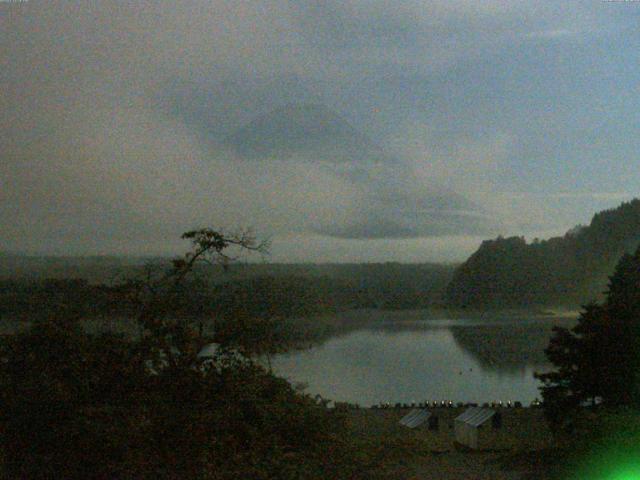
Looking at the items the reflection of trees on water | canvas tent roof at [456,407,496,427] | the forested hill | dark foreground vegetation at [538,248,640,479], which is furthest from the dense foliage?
the forested hill

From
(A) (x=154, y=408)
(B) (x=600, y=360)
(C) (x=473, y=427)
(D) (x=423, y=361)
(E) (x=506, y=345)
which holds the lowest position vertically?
(C) (x=473, y=427)

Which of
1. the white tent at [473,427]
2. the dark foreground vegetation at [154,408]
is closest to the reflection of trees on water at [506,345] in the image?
the white tent at [473,427]

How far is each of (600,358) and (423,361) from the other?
36.2ft

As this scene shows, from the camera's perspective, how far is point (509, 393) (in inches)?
918

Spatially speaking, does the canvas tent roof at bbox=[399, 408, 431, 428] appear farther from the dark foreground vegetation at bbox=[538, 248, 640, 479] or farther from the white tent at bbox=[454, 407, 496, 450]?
the dark foreground vegetation at bbox=[538, 248, 640, 479]


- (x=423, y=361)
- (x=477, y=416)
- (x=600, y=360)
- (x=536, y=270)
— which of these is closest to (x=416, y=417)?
(x=477, y=416)

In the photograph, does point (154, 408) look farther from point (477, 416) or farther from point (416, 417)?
point (416, 417)

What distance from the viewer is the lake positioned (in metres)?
18.0

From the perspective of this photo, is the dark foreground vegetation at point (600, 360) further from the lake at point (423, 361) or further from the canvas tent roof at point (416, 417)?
the lake at point (423, 361)

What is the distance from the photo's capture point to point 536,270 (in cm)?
4194

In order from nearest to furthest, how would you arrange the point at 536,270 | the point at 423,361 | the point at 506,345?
the point at 423,361
the point at 506,345
the point at 536,270

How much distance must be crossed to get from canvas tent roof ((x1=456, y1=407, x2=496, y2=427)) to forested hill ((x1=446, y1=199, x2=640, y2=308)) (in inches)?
899

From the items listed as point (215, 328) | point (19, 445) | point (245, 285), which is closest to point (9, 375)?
point (19, 445)

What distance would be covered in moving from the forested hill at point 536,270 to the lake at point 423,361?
5.41 metres
